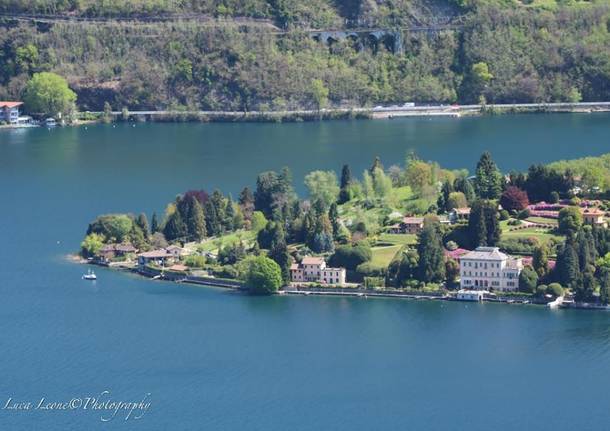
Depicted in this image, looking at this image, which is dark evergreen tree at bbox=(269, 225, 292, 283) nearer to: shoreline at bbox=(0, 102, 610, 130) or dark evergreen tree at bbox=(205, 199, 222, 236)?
dark evergreen tree at bbox=(205, 199, 222, 236)

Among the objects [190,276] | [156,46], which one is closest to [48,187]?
[190,276]

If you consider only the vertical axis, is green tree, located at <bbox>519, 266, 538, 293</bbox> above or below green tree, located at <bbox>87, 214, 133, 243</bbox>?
below

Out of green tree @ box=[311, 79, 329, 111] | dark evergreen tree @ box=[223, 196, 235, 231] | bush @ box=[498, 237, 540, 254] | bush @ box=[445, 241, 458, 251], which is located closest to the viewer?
bush @ box=[498, 237, 540, 254]

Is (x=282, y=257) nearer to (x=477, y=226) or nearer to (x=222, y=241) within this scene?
(x=222, y=241)

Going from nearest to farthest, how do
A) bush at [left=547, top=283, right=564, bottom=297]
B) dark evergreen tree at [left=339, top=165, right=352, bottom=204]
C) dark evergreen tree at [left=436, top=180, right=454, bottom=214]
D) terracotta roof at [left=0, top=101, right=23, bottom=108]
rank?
1. bush at [left=547, top=283, right=564, bottom=297]
2. dark evergreen tree at [left=436, top=180, right=454, bottom=214]
3. dark evergreen tree at [left=339, top=165, right=352, bottom=204]
4. terracotta roof at [left=0, top=101, right=23, bottom=108]

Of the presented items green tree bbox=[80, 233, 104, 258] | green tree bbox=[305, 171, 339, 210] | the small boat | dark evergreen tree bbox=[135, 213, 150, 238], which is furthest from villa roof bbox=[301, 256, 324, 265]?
green tree bbox=[80, 233, 104, 258]

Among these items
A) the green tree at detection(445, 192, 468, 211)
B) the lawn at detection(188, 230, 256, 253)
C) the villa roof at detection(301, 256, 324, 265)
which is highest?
the green tree at detection(445, 192, 468, 211)

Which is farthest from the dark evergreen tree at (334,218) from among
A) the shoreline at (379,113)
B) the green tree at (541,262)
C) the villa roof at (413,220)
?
→ the shoreline at (379,113)

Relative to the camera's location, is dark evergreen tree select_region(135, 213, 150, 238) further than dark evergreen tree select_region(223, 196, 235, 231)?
No
